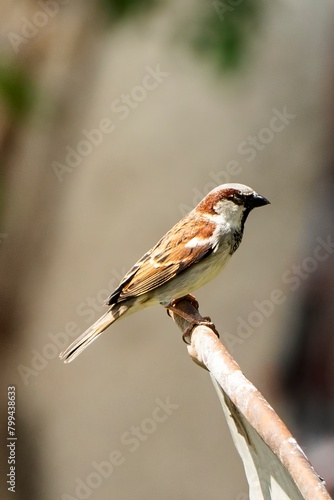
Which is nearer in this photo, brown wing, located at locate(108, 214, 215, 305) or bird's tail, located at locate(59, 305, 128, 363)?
bird's tail, located at locate(59, 305, 128, 363)

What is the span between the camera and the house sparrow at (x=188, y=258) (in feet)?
9.59

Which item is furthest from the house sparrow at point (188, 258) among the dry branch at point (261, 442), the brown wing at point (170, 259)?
the dry branch at point (261, 442)

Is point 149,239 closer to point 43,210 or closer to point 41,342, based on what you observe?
point 41,342

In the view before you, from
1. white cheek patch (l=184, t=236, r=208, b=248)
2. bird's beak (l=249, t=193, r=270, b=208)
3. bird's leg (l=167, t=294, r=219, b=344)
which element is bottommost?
bird's leg (l=167, t=294, r=219, b=344)

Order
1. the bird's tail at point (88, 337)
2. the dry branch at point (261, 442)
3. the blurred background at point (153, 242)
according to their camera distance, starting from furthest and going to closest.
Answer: the blurred background at point (153, 242) < the bird's tail at point (88, 337) < the dry branch at point (261, 442)

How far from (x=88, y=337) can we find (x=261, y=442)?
143 centimetres

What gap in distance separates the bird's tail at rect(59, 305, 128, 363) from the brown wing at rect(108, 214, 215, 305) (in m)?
0.05

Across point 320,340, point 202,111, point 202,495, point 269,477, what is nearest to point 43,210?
point 269,477

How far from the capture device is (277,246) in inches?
180

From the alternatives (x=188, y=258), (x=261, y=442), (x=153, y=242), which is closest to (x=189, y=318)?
(x=188, y=258)

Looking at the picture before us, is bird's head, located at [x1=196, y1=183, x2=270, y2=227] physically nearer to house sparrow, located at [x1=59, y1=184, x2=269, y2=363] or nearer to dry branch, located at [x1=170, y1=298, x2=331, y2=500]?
house sparrow, located at [x1=59, y1=184, x2=269, y2=363]

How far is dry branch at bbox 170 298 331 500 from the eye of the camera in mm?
1247

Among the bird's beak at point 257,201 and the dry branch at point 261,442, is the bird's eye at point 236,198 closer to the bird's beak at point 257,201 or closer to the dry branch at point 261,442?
the bird's beak at point 257,201

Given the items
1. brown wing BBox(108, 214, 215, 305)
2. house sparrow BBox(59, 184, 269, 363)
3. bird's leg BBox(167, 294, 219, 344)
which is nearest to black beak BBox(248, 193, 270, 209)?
house sparrow BBox(59, 184, 269, 363)
